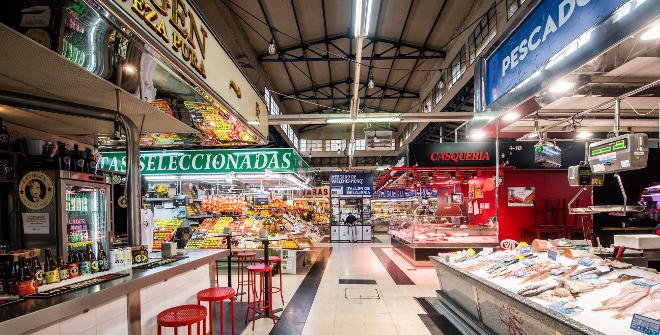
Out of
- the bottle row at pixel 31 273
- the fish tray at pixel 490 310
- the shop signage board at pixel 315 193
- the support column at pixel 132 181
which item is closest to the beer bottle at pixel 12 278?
the bottle row at pixel 31 273

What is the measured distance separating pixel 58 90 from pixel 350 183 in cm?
1272

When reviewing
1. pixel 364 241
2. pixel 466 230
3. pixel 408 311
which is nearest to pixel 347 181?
pixel 364 241

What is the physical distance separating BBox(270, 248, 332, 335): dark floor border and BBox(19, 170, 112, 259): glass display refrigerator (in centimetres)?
252

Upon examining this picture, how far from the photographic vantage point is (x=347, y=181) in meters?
14.8

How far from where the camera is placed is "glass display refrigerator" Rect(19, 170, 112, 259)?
11.2 ft

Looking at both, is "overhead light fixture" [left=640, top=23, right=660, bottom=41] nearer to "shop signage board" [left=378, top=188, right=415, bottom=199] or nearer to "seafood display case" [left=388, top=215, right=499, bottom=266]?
"seafood display case" [left=388, top=215, right=499, bottom=266]

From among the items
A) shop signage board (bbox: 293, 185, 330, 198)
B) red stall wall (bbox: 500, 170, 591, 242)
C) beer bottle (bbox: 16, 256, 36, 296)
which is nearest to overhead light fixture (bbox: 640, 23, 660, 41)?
beer bottle (bbox: 16, 256, 36, 296)

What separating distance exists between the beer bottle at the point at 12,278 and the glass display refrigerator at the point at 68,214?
1.42 meters

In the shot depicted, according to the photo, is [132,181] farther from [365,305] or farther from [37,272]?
[365,305]

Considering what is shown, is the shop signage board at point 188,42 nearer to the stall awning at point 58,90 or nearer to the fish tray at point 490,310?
the stall awning at point 58,90

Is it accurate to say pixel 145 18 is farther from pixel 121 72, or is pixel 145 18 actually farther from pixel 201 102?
pixel 201 102

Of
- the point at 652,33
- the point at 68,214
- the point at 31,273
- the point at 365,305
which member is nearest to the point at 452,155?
the point at 365,305

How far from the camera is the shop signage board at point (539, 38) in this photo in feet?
5.84

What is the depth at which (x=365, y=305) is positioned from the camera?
5496mm
